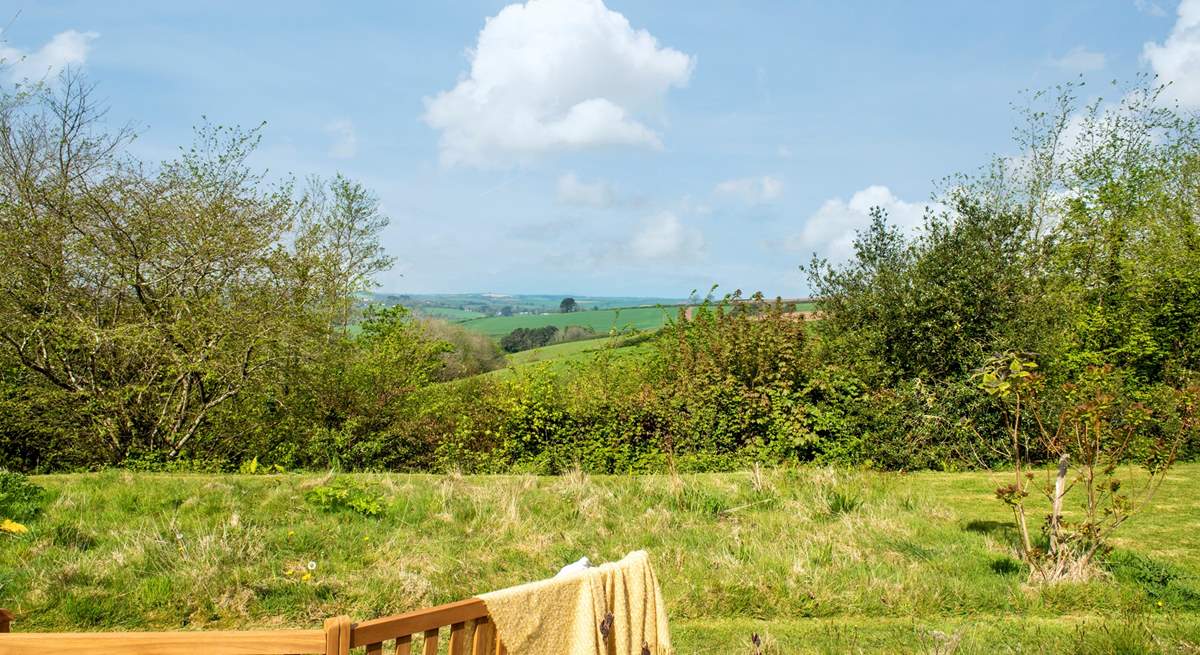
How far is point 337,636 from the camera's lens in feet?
8.26

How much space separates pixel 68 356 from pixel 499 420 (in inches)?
264

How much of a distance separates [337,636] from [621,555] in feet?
15.5

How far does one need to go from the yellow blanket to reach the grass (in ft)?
6.06

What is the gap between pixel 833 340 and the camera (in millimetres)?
14773

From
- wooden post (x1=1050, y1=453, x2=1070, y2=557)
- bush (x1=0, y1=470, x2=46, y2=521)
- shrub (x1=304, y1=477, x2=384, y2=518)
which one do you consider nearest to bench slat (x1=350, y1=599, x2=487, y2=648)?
shrub (x1=304, y1=477, x2=384, y2=518)

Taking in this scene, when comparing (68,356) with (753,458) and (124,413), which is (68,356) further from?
(753,458)

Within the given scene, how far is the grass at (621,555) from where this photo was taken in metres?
5.55

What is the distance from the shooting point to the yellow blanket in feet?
9.82

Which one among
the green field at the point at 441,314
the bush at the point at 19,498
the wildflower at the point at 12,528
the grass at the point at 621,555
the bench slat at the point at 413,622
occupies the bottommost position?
the grass at the point at 621,555

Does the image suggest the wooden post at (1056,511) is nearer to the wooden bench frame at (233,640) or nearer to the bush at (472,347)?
the wooden bench frame at (233,640)

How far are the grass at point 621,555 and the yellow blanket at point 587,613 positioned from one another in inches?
72.8

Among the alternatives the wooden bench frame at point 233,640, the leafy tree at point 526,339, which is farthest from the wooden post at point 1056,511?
the leafy tree at point 526,339

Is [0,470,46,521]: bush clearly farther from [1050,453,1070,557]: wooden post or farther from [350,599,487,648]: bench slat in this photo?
[1050,453,1070,557]: wooden post

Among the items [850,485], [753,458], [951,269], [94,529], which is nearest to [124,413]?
[94,529]
